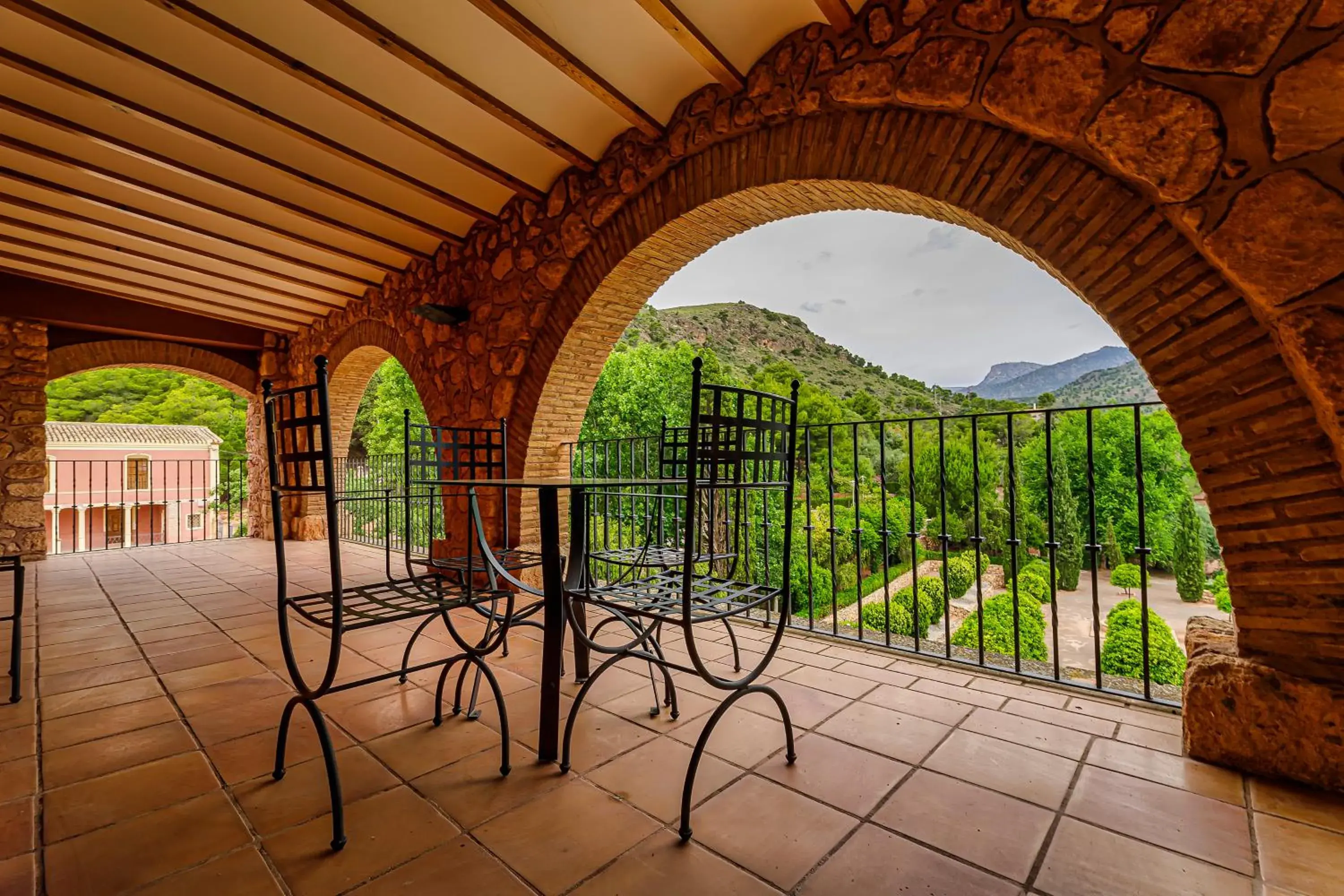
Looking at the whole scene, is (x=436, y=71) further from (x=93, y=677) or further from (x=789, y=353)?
(x=789, y=353)

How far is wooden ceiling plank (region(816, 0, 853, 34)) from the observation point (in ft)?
6.83

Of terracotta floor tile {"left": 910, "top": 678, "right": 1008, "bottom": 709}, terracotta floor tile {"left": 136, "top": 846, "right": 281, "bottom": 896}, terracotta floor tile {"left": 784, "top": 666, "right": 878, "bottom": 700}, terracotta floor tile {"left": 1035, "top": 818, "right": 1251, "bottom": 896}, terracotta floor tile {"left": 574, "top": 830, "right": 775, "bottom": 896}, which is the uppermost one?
terracotta floor tile {"left": 136, "top": 846, "right": 281, "bottom": 896}

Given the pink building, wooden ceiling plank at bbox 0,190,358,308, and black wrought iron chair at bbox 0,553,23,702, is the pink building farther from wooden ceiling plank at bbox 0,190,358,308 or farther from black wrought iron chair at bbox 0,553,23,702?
black wrought iron chair at bbox 0,553,23,702

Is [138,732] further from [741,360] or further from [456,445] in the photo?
[741,360]

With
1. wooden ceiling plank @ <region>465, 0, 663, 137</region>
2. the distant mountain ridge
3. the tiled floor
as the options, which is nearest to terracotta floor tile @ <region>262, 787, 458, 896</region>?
the tiled floor

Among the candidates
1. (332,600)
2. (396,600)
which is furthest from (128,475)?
(332,600)

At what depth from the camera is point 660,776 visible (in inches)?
60.2

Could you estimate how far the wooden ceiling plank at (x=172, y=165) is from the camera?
267cm

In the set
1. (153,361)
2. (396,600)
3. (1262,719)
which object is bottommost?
(1262,719)

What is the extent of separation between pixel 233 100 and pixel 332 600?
8.51 feet

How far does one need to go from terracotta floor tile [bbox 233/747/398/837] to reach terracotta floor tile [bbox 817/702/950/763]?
1.31 m

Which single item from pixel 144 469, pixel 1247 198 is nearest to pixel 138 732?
pixel 1247 198

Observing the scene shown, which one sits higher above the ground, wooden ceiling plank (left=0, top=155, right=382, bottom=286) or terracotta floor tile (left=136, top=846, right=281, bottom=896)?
wooden ceiling plank (left=0, top=155, right=382, bottom=286)

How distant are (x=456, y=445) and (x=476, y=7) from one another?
5.65 feet
